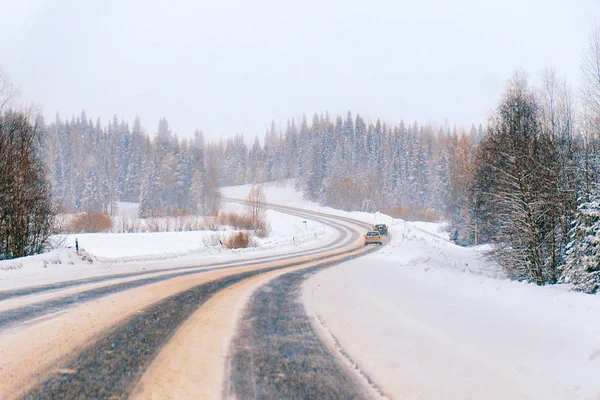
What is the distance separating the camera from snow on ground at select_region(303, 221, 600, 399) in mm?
3375

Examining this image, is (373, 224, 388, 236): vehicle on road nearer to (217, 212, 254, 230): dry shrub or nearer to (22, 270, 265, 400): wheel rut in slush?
(217, 212, 254, 230): dry shrub

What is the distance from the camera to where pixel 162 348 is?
13.9ft

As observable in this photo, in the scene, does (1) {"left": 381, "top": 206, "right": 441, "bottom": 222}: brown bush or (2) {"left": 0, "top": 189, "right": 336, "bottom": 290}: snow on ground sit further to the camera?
(1) {"left": 381, "top": 206, "right": 441, "bottom": 222}: brown bush

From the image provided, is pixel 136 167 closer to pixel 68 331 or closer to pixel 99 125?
pixel 99 125

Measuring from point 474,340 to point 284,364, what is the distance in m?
2.74

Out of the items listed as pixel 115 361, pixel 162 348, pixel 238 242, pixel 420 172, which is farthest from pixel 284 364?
pixel 420 172

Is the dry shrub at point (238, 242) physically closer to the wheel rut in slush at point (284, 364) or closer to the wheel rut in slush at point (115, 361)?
the wheel rut in slush at point (115, 361)

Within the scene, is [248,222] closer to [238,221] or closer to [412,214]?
[238,221]

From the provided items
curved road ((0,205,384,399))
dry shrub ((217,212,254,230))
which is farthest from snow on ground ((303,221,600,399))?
dry shrub ((217,212,254,230))

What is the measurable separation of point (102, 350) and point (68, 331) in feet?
3.60

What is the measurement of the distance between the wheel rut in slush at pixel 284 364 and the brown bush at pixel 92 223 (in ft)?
162

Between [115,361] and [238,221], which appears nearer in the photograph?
[115,361]

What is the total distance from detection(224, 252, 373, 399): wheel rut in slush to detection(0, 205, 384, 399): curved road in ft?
0.03

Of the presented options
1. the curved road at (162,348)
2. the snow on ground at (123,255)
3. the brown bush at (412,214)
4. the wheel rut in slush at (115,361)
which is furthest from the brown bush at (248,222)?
the brown bush at (412,214)
